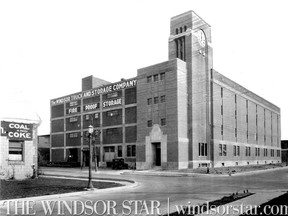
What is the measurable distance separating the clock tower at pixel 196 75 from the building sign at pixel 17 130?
25.9m

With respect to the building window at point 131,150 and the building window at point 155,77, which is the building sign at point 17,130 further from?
the building window at point 131,150

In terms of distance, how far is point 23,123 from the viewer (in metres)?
25.3

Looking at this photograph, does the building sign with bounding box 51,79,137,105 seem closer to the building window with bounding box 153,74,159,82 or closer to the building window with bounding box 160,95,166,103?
the building window with bounding box 153,74,159,82

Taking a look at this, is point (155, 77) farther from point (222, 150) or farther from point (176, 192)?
point (176, 192)

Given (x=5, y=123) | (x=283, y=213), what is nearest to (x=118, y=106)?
(x=5, y=123)

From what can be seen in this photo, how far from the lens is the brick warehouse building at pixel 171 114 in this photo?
4541cm

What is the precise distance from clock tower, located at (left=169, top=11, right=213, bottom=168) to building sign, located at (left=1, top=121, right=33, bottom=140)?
2590 centimetres

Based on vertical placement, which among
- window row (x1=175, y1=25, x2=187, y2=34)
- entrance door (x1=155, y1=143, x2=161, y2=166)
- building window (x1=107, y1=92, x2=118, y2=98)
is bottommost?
entrance door (x1=155, y1=143, x2=161, y2=166)

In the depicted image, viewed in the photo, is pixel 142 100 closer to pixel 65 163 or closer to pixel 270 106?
pixel 65 163

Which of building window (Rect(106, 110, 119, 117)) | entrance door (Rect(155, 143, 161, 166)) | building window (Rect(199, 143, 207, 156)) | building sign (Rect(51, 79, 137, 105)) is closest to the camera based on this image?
entrance door (Rect(155, 143, 161, 166))

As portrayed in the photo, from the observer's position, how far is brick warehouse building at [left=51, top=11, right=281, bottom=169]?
45.4 meters

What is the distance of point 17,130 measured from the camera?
24844 millimetres

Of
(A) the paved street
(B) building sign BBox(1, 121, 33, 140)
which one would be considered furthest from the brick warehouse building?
(B) building sign BBox(1, 121, 33, 140)

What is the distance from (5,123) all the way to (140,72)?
2806 cm
